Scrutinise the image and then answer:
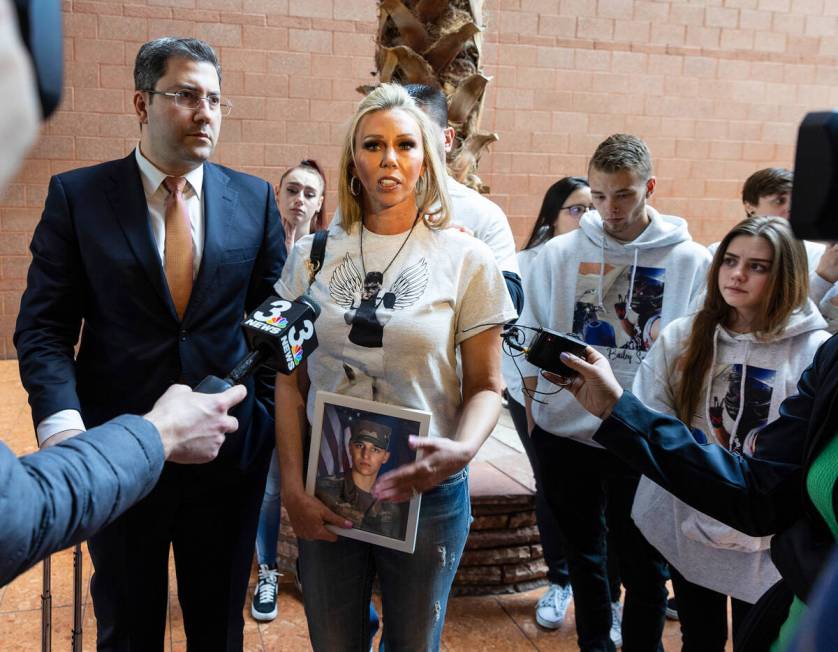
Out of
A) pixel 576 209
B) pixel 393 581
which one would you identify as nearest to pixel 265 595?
pixel 393 581

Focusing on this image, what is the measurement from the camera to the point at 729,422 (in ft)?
6.66

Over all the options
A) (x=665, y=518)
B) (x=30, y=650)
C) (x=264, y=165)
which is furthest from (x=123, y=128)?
(x=665, y=518)

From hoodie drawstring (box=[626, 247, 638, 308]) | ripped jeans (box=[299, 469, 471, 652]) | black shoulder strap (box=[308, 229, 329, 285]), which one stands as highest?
black shoulder strap (box=[308, 229, 329, 285])

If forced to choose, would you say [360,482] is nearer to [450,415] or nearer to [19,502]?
[450,415]

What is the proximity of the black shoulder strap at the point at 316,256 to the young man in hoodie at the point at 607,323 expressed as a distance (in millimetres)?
1022

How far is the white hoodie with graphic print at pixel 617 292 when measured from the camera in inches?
97.2

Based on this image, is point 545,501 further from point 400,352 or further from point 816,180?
point 816,180

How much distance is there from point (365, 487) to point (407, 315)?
1.26 feet

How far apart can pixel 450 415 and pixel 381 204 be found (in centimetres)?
51

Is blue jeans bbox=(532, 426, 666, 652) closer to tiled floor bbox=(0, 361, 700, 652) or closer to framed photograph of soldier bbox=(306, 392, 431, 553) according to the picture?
tiled floor bbox=(0, 361, 700, 652)

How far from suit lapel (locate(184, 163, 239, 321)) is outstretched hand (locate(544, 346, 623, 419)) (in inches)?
35.9

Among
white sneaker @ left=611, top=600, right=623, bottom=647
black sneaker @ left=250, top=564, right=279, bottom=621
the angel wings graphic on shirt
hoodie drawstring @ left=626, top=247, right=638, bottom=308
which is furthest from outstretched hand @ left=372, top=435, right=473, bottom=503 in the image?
black sneaker @ left=250, top=564, right=279, bottom=621

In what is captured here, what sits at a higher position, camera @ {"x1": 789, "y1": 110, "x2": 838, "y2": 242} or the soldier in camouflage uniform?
camera @ {"x1": 789, "y1": 110, "x2": 838, "y2": 242}

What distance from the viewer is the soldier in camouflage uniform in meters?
1.58
